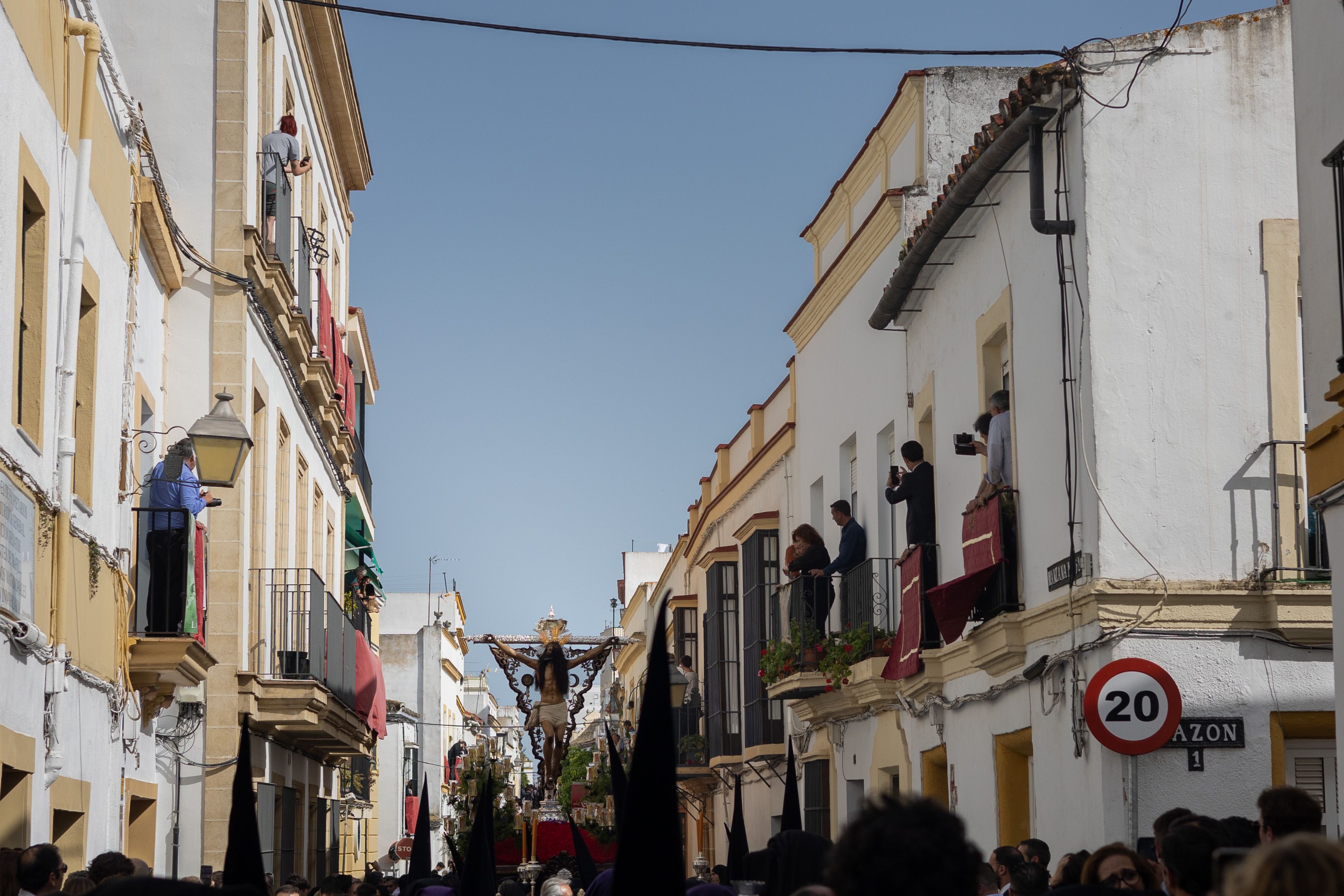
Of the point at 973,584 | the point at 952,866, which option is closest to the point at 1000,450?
the point at 973,584

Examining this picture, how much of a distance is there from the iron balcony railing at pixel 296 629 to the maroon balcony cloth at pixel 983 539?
7040 millimetres

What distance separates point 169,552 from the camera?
1282 cm

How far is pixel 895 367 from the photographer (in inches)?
659

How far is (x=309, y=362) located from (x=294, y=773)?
15.9 feet

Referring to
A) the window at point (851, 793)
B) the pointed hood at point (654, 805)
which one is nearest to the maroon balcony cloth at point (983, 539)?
the window at point (851, 793)

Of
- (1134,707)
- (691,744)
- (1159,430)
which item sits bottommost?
(691,744)

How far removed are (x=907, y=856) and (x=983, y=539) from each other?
9779 millimetres

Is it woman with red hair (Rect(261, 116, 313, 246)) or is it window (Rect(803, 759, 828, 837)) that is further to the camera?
window (Rect(803, 759, 828, 837))

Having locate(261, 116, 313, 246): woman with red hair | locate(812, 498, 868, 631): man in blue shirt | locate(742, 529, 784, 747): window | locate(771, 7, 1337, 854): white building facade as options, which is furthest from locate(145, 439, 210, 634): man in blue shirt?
locate(742, 529, 784, 747): window

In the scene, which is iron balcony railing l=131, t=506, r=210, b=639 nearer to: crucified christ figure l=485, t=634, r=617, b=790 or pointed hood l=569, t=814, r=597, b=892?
pointed hood l=569, t=814, r=597, b=892

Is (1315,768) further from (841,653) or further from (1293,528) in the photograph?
(841,653)

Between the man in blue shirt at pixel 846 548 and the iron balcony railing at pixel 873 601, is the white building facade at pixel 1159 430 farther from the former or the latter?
the man in blue shirt at pixel 846 548

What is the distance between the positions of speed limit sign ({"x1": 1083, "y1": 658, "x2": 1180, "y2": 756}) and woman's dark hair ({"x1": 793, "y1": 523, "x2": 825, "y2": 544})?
7.53 meters

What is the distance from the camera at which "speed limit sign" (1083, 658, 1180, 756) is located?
33.7 ft
